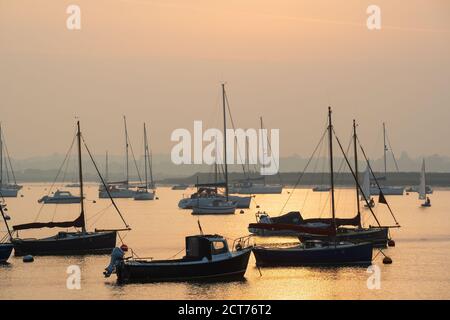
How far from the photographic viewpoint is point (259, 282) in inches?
2408

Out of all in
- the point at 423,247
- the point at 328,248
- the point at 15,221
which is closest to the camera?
the point at 328,248

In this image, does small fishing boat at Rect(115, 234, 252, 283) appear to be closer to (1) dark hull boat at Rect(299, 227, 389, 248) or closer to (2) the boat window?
(2) the boat window

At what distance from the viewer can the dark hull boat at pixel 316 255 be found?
219 feet

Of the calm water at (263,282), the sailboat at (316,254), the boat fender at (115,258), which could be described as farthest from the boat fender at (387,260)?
the boat fender at (115,258)

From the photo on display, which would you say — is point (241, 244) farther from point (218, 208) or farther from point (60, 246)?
point (218, 208)

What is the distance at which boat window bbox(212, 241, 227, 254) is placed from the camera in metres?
60.0

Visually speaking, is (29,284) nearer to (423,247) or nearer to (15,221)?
(423,247)

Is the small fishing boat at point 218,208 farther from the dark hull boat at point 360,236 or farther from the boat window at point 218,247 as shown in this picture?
the boat window at point 218,247

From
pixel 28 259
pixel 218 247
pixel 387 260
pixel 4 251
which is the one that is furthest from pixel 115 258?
pixel 387 260

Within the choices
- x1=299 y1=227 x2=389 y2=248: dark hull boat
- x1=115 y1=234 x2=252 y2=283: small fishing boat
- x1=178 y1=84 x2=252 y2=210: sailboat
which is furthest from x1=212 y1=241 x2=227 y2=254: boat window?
x1=178 y1=84 x2=252 y2=210: sailboat
